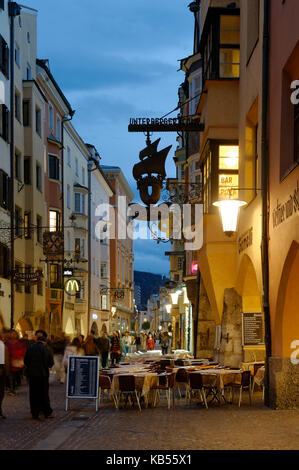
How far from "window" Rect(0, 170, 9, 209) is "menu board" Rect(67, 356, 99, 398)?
1804 centimetres

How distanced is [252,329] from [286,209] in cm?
767

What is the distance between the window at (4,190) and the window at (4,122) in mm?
1814

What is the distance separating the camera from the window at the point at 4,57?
3606 cm

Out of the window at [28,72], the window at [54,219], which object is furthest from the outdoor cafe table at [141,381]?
the window at [54,219]

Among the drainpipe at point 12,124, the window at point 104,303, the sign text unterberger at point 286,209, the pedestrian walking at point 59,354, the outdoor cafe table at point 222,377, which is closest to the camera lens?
the sign text unterberger at point 286,209

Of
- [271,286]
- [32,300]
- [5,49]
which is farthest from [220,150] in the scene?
[32,300]

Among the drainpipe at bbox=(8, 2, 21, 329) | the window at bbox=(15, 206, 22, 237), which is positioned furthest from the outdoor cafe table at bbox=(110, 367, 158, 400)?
the window at bbox=(15, 206, 22, 237)

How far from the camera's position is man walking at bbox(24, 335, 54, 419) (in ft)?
53.5

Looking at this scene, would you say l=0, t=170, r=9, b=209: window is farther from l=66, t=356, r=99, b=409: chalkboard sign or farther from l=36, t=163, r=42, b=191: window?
l=66, t=356, r=99, b=409: chalkboard sign

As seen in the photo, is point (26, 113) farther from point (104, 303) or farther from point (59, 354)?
point (104, 303)

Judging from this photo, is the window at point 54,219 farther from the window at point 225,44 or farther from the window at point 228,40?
the window at point 228,40

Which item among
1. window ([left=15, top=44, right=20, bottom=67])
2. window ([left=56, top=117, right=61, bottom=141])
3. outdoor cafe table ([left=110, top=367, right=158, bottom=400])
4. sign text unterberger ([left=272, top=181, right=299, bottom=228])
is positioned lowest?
outdoor cafe table ([left=110, top=367, right=158, bottom=400])

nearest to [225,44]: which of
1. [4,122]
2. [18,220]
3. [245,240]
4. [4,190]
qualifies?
[245,240]
